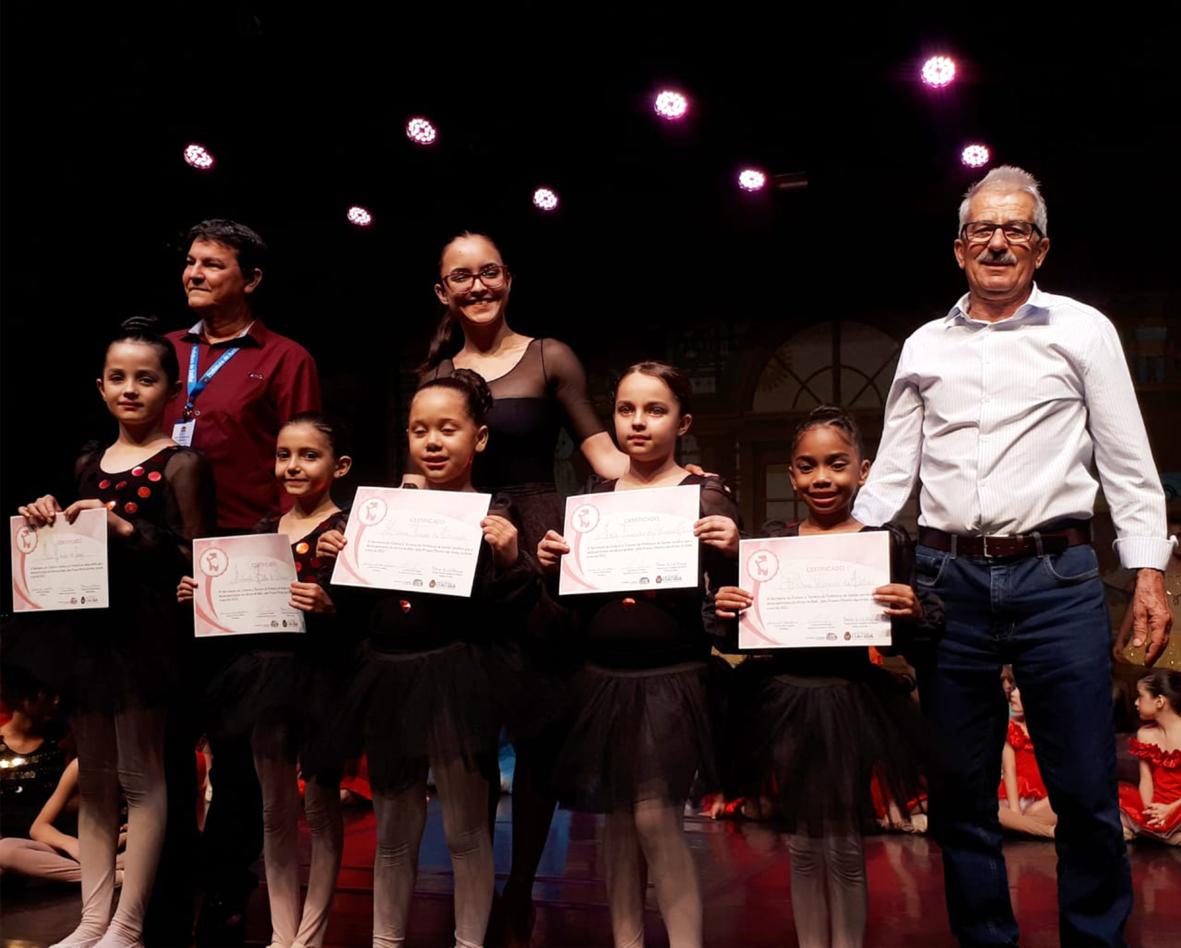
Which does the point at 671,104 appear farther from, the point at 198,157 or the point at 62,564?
the point at 62,564

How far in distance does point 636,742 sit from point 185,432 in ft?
4.87

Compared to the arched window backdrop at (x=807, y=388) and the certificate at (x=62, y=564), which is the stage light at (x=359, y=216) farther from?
the certificate at (x=62, y=564)

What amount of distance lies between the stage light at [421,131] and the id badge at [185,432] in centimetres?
312

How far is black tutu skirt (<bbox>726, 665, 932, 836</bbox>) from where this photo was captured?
223 centimetres

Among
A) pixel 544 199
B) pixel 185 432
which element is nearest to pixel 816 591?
pixel 185 432

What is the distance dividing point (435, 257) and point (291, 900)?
5.13m

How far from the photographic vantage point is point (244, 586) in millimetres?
2643

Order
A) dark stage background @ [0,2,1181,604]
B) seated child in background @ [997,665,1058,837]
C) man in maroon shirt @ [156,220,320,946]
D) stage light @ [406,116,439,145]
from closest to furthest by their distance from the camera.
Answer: man in maroon shirt @ [156,220,320,946], seated child in background @ [997,665,1058,837], dark stage background @ [0,2,1181,604], stage light @ [406,116,439,145]

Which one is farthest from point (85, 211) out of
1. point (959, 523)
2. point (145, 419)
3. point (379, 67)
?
point (959, 523)

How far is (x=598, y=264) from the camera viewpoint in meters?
7.80

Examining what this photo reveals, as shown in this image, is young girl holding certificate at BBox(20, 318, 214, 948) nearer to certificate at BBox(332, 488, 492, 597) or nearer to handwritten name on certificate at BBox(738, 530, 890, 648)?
certificate at BBox(332, 488, 492, 597)

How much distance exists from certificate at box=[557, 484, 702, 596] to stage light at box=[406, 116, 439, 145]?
12.3 feet

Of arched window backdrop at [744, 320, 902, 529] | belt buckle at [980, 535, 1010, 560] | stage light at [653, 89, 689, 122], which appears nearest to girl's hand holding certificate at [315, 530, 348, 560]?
belt buckle at [980, 535, 1010, 560]

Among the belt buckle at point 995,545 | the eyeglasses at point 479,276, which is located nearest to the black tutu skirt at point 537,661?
the eyeglasses at point 479,276
